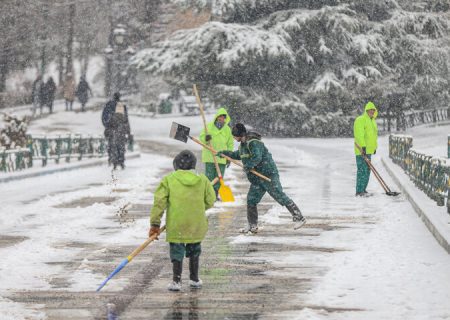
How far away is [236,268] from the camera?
9547 millimetres

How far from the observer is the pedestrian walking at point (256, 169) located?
11.9 metres

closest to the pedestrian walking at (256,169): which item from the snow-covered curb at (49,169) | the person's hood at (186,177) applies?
the person's hood at (186,177)

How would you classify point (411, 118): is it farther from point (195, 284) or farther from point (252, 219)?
point (195, 284)

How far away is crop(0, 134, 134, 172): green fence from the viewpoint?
22688 mm

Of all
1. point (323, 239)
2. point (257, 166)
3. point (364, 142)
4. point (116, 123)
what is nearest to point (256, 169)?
point (257, 166)

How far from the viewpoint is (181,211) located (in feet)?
27.1

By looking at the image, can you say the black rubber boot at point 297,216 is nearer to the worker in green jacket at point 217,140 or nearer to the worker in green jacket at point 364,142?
the worker in green jacket at point 217,140

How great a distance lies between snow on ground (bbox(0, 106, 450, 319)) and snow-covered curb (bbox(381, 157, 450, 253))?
0.12m

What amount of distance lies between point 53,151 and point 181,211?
1844cm

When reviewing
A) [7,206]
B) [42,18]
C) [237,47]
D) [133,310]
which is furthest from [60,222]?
[42,18]

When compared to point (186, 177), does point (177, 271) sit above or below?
below

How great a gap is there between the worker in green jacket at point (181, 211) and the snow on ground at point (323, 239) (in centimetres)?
69

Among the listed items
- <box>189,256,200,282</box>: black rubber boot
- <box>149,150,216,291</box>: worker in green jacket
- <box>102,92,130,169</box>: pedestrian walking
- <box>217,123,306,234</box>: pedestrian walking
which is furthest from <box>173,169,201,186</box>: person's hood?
<box>102,92,130,169</box>: pedestrian walking

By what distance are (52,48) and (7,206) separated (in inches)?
1983
